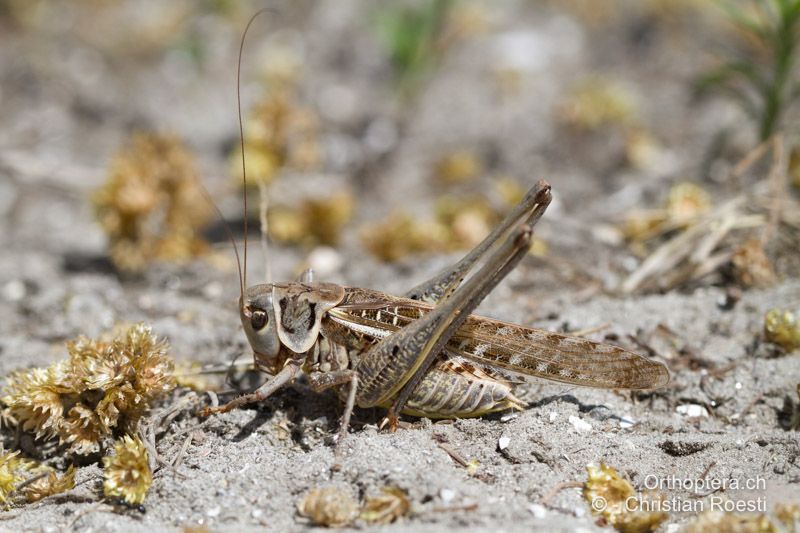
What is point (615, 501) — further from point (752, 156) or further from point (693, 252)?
point (752, 156)

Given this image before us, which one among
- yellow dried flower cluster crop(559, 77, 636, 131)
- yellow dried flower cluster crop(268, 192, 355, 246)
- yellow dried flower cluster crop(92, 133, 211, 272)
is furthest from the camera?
yellow dried flower cluster crop(559, 77, 636, 131)

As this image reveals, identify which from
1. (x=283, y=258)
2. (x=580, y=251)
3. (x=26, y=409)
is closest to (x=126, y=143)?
(x=283, y=258)

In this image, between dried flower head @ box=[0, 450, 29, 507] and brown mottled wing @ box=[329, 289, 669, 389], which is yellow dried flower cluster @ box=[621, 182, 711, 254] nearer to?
brown mottled wing @ box=[329, 289, 669, 389]

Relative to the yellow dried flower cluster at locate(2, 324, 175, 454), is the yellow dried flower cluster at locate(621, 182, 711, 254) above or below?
above

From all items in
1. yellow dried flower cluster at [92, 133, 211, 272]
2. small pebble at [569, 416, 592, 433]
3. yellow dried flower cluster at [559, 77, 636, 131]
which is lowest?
small pebble at [569, 416, 592, 433]

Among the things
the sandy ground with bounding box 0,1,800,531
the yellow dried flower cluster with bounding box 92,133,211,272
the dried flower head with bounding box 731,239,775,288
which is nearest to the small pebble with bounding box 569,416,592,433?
the sandy ground with bounding box 0,1,800,531

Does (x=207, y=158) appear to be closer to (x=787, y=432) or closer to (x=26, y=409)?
(x=26, y=409)
